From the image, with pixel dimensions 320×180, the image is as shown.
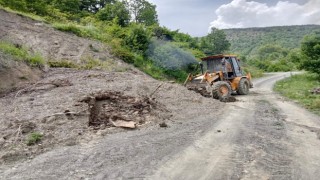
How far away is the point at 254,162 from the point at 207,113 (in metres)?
5.47

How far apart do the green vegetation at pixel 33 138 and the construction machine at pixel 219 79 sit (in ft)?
32.3

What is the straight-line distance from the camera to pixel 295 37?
382 ft

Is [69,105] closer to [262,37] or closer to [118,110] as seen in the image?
[118,110]

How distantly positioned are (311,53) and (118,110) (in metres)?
24.4

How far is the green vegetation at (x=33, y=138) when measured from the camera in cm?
730

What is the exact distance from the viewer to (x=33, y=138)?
7.41 m

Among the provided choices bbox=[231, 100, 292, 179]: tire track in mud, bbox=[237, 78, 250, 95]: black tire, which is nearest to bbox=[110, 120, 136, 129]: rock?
bbox=[231, 100, 292, 179]: tire track in mud

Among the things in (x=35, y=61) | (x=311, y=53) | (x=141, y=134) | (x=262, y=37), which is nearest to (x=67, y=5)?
(x=35, y=61)

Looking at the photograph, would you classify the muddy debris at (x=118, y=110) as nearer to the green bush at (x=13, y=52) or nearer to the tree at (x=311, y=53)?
the green bush at (x=13, y=52)

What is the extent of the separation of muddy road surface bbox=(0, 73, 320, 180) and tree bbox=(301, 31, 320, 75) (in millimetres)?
20807

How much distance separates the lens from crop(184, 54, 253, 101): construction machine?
16266mm

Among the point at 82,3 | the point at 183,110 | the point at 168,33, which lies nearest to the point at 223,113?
the point at 183,110

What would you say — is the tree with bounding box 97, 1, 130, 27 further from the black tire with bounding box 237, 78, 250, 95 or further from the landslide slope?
the black tire with bounding box 237, 78, 250, 95

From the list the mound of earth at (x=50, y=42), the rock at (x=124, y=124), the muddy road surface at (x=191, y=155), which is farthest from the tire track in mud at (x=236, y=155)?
the mound of earth at (x=50, y=42)
